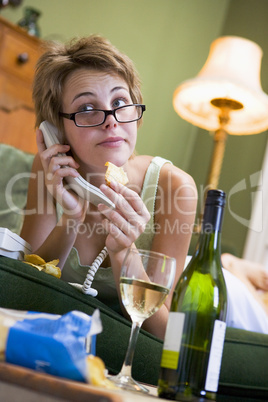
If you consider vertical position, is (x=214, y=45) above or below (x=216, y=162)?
above

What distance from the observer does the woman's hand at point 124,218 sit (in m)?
1.06

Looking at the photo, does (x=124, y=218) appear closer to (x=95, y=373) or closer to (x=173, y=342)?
(x=173, y=342)

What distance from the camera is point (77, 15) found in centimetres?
372

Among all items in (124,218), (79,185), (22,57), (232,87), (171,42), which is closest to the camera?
(124,218)

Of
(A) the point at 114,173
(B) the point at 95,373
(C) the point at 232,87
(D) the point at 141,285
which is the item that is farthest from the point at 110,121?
(C) the point at 232,87

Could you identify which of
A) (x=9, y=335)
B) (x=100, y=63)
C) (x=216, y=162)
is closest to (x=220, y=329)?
(x=9, y=335)

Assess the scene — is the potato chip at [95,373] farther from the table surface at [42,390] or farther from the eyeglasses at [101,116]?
the eyeglasses at [101,116]

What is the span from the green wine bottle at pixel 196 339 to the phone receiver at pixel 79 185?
0.44 metres

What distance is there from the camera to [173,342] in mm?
704

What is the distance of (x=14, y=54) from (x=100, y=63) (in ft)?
5.97

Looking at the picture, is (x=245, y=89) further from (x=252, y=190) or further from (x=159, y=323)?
(x=159, y=323)

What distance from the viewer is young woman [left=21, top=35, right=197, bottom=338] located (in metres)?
1.45

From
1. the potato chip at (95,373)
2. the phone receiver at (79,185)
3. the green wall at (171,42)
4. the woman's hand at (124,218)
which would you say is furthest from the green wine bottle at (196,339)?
the green wall at (171,42)

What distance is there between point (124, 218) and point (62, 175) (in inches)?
15.1
